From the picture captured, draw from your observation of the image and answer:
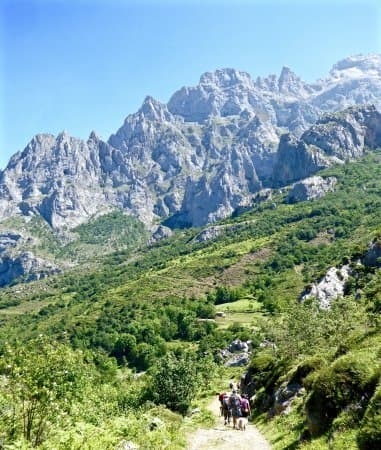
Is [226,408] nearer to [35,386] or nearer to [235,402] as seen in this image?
[235,402]

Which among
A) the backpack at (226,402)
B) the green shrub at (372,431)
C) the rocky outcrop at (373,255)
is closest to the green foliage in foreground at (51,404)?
the backpack at (226,402)

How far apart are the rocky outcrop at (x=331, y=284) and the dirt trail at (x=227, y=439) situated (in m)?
97.7

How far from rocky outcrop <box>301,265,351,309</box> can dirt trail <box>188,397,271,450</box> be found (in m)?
97.7

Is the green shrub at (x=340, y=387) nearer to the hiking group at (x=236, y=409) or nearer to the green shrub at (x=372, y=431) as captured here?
the green shrub at (x=372, y=431)

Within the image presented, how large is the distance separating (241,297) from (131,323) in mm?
52251

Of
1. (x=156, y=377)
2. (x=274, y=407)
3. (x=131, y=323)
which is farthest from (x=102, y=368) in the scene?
(x=274, y=407)

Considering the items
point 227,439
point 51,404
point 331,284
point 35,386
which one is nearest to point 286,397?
point 227,439

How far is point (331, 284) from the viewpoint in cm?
13212

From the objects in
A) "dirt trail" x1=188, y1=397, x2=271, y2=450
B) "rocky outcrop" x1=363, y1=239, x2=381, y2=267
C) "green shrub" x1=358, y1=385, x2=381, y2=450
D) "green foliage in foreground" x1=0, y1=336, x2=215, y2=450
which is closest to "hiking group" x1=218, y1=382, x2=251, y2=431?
"dirt trail" x1=188, y1=397, x2=271, y2=450

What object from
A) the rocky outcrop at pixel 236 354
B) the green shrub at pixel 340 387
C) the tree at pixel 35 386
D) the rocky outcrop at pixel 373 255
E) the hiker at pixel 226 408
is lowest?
the rocky outcrop at pixel 236 354

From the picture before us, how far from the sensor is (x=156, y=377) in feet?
193

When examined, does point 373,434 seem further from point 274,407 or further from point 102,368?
point 102,368

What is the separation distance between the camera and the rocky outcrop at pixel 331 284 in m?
129

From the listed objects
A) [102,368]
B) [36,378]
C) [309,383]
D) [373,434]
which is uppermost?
[36,378]
